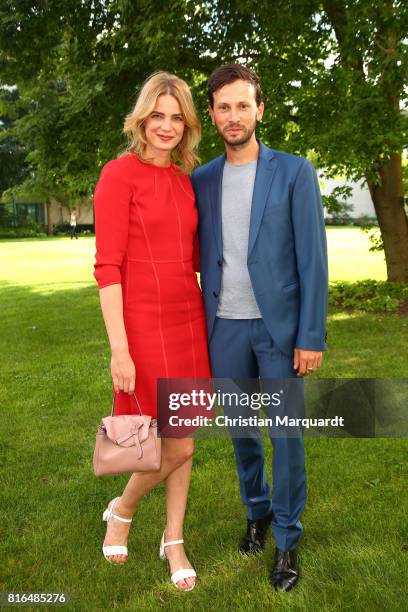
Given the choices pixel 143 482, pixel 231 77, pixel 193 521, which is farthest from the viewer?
pixel 193 521

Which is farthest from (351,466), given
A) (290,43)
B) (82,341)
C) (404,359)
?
(290,43)

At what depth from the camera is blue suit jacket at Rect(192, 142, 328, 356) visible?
115 inches

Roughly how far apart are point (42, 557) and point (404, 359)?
16.5 feet

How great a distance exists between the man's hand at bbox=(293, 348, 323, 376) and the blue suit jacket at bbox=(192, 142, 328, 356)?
0.03 m

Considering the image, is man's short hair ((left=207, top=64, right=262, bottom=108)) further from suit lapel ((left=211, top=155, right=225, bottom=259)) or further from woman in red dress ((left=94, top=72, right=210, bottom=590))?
suit lapel ((left=211, top=155, right=225, bottom=259))

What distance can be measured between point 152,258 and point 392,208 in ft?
30.8

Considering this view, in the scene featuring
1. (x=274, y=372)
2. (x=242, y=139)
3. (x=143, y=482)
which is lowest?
(x=143, y=482)

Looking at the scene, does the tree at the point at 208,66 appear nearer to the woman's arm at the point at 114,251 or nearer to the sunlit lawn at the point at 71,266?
the sunlit lawn at the point at 71,266

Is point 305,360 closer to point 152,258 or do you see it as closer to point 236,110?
point 152,258

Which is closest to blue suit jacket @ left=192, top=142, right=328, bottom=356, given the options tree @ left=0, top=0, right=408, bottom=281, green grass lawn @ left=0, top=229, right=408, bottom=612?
green grass lawn @ left=0, top=229, right=408, bottom=612

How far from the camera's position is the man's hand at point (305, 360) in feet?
9.91

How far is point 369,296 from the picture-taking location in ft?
38.4

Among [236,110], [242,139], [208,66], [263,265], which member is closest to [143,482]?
[263,265]

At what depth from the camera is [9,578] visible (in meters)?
3.30
